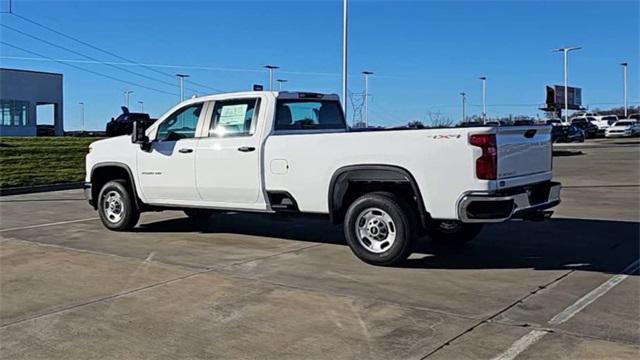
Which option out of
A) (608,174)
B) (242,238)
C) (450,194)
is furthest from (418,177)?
(608,174)

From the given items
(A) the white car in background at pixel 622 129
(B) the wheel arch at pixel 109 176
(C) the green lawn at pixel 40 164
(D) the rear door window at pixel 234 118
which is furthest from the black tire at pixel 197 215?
(A) the white car in background at pixel 622 129

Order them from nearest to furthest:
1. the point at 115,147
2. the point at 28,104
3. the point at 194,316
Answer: the point at 194,316, the point at 115,147, the point at 28,104

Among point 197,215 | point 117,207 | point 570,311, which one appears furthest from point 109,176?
point 570,311

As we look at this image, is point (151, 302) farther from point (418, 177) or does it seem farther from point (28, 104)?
point (28, 104)

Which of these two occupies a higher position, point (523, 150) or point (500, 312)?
point (523, 150)

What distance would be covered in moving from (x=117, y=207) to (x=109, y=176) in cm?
66

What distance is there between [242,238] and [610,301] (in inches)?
200

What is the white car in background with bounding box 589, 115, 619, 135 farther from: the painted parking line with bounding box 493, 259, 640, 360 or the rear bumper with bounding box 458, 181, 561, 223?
the rear bumper with bounding box 458, 181, 561, 223

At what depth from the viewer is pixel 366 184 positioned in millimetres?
7551

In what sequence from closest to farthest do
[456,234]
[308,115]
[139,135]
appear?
1. [456,234]
2. [308,115]
3. [139,135]

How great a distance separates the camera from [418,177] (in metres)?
6.87

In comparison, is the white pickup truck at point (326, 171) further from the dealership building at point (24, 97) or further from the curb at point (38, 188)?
the dealership building at point (24, 97)

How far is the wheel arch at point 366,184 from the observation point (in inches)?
275

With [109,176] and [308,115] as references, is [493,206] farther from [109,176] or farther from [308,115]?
[109,176]
